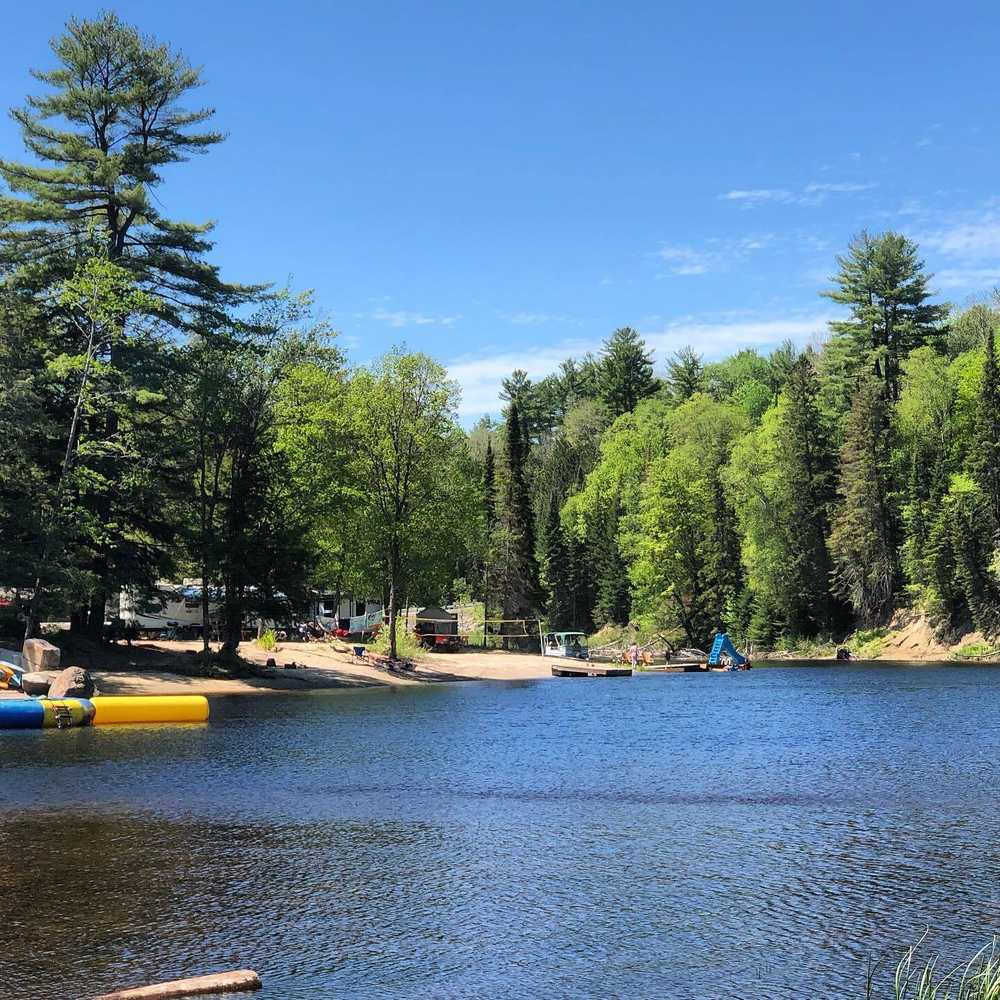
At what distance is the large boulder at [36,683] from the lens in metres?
37.3

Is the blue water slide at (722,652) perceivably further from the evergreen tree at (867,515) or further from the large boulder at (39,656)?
the large boulder at (39,656)

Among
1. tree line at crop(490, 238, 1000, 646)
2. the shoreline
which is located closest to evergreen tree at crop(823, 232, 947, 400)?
tree line at crop(490, 238, 1000, 646)

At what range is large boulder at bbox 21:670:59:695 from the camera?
1470 inches

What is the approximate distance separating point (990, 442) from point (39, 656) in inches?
2548

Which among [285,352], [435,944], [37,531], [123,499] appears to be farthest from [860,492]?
[435,944]

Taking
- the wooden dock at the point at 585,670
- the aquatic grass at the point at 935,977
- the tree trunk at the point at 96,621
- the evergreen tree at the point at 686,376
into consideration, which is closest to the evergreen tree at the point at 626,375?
the evergreen tree at the point at 686,376

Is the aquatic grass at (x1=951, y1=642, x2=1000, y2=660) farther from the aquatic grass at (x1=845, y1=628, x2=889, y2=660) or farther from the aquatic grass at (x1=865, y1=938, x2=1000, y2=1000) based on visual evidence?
the aquatic grass at (x1=865, y1=938, x2=1000, y2=1000)

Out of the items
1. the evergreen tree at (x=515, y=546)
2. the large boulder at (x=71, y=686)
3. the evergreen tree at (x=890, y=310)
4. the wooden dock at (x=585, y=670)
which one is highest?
the evergreen tree at (x=890, y=310)

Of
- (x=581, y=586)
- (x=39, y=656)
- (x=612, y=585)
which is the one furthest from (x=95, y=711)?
(x=581, y=586)

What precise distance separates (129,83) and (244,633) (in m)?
35.2

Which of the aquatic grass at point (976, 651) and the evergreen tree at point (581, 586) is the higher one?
the evergreen tree at point (581, 586)

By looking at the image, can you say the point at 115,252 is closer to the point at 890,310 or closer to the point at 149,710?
the point at 149,710

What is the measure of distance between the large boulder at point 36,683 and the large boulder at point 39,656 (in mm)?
1185

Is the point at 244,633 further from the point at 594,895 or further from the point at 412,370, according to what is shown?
the point at 594,895
